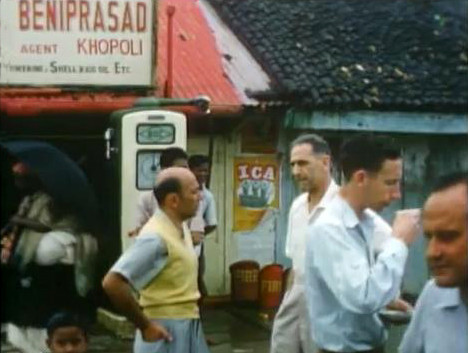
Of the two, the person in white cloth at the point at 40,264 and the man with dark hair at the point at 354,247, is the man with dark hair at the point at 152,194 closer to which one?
the person in white cloth at the point at 40,264

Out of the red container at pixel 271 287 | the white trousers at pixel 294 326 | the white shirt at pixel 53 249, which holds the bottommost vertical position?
the red container at pixel 271 287

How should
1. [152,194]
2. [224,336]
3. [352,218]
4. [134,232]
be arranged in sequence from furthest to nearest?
[224,336], [134,232], [152,194], [352,218]

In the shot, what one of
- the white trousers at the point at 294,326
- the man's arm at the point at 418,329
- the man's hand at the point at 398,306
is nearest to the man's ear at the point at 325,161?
the white trousers at the point at 294,326

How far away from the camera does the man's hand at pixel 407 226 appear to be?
2.77 metres

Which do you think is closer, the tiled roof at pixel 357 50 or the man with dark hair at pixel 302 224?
the man with dark hair at pixel 302 224

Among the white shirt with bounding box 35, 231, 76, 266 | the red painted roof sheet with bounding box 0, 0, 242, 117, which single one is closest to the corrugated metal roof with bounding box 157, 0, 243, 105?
the red painted roof sheet with bounding box 0, 0, 242, 117

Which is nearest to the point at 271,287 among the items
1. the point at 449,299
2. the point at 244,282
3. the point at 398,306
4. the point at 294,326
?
the point at 244,282

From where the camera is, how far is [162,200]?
358cm

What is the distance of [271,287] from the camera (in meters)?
7.77

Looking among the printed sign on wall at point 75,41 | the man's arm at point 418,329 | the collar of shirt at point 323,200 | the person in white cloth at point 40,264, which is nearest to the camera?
the man's arm at point 418,329

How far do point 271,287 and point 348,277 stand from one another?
16.6 feet

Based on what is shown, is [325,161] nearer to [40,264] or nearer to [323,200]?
[323,200]

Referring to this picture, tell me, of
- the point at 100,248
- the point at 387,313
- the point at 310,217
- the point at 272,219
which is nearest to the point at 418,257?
the point at 272,219

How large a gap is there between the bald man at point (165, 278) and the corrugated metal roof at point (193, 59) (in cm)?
356
